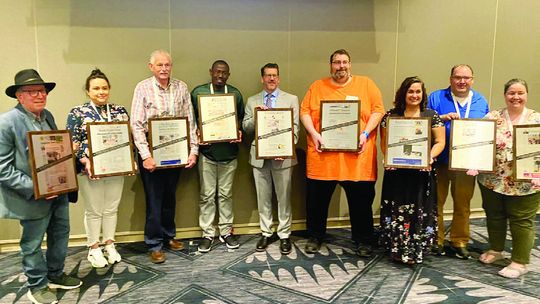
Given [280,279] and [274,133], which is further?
[274,133]

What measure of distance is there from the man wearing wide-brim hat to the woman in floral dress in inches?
93.1

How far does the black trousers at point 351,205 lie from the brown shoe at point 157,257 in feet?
4.15

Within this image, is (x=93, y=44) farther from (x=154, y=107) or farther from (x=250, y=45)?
(x=250, y=45)

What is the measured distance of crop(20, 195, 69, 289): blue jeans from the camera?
97.3 inches

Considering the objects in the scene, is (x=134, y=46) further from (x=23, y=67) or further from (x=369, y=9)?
(x=369, y=9)

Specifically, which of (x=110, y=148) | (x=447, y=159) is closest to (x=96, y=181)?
(x=110, y=148)

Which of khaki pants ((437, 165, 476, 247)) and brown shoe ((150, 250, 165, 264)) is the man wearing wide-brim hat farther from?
khaki pants ((437, 165, 476, 247))

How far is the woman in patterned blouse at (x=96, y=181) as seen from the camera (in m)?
2.95

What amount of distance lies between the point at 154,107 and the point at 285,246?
63.1 inches

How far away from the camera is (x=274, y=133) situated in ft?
10.9

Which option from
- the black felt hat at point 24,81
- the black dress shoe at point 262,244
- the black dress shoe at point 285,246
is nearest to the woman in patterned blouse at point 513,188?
the black dress shoe at point 285,246

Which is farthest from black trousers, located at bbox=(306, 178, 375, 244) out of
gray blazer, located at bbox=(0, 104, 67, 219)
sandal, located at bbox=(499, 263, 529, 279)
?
gray blazer, located at bbox=(0, 104, 67, 219)

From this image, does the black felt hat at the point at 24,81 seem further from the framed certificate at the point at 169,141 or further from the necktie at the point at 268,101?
the necktie at the point at 268,101

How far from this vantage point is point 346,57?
3160mm
